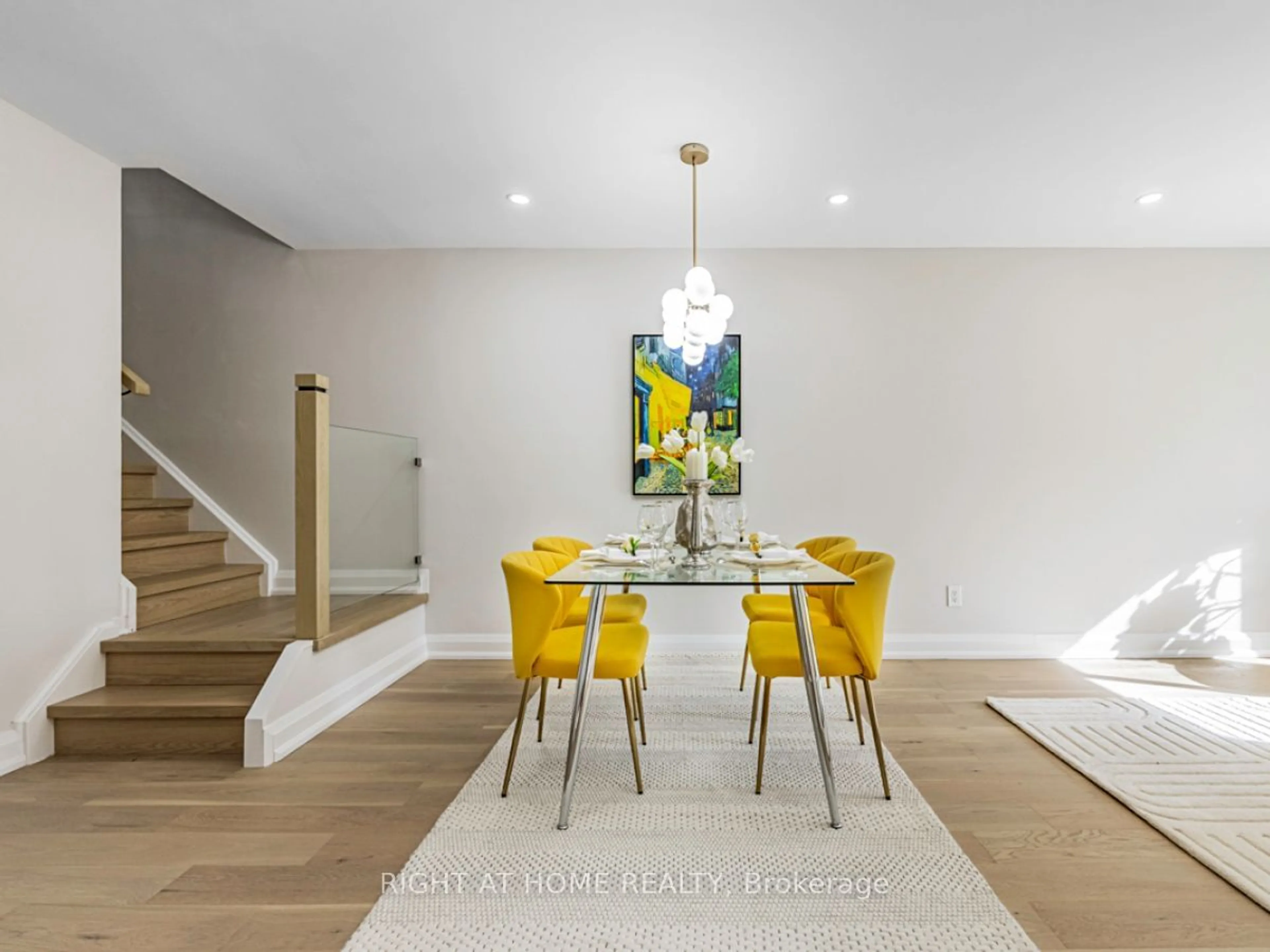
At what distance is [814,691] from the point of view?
1.88m

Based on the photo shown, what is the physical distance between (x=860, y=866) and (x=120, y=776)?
2475mm

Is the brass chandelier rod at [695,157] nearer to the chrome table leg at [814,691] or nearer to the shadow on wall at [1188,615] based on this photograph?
the chrome table leg at [814,691]

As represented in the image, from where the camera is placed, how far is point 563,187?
296 centimetres

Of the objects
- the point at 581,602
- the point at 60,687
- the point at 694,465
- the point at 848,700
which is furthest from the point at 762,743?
the point at 60,687

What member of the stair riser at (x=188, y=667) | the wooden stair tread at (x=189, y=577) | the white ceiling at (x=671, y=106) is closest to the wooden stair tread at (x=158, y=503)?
the wooden stair tread at (x=189, y=577)

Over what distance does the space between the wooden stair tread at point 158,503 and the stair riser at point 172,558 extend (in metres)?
0.29


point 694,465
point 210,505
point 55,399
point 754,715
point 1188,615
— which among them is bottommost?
point 754,715

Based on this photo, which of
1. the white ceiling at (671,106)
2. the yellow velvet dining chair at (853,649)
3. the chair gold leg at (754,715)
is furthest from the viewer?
the chair gold leg at (754,715)

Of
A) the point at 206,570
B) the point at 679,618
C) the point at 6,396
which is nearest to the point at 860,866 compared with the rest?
the point at 679,618

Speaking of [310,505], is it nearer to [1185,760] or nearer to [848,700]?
[848,700]

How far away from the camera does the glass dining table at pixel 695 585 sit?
184cm

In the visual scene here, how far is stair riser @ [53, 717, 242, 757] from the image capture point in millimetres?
2369

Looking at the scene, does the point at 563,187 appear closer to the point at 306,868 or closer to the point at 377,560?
the point at 377,560

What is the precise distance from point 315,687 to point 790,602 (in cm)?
205
